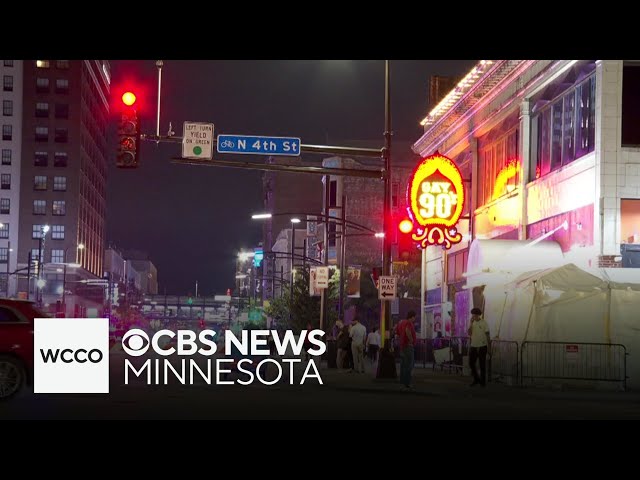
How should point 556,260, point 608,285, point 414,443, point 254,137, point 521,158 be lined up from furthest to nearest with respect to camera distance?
point 521,158, point 556,260, point 254,137, point 608,285, point 414,443

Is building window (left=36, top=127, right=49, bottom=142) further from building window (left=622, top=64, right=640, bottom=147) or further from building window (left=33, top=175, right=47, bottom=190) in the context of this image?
building window (left=622, top=64, right=640, bottom=147)

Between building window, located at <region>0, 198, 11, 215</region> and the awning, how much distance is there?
115054 mm

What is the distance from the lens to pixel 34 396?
22156 millimetres

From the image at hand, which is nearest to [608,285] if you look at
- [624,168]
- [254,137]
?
[624,168]

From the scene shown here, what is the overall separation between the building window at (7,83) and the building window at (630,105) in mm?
123469

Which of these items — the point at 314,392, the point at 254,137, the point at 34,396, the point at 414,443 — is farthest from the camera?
the point at 254,137

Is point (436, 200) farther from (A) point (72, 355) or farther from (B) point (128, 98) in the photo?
(A) point (72, 355)

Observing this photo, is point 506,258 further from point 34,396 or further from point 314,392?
point 34,396

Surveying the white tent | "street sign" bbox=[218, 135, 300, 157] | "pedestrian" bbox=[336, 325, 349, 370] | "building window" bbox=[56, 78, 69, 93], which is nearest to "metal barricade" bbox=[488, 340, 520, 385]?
the white tent

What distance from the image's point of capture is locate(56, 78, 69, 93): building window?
142250 mm

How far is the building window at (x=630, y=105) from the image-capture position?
28609 millimetres

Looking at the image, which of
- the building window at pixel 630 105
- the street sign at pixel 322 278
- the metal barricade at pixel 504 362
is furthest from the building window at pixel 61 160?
the building window at pixel 630 105

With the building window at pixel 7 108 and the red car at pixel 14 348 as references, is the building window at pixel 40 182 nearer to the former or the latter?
the building window at pixel 7 108
